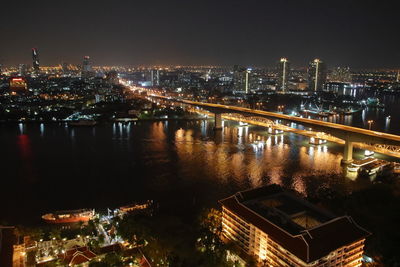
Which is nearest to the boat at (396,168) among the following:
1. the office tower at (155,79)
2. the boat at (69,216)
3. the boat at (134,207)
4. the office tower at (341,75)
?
the boat at (134,207)

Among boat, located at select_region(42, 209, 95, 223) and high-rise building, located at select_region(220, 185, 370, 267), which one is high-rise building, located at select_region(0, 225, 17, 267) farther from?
high-rise building, located at select_region(220, 185, 370, 267)

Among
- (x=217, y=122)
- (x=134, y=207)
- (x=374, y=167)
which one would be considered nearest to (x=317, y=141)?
(x=374, y=167)

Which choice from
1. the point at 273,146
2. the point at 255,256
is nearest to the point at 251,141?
the point at 273,146

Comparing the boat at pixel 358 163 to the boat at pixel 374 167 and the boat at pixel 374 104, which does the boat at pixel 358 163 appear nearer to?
the boat at pixel 374 167

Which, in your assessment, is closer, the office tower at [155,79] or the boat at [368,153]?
the boat at [368,153]

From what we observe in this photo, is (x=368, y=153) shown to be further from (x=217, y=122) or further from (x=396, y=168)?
(x=217, y=122)

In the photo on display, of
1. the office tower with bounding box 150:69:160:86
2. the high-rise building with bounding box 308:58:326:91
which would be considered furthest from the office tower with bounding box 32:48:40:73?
the high-rise building with bounding box 308:58:326:91
